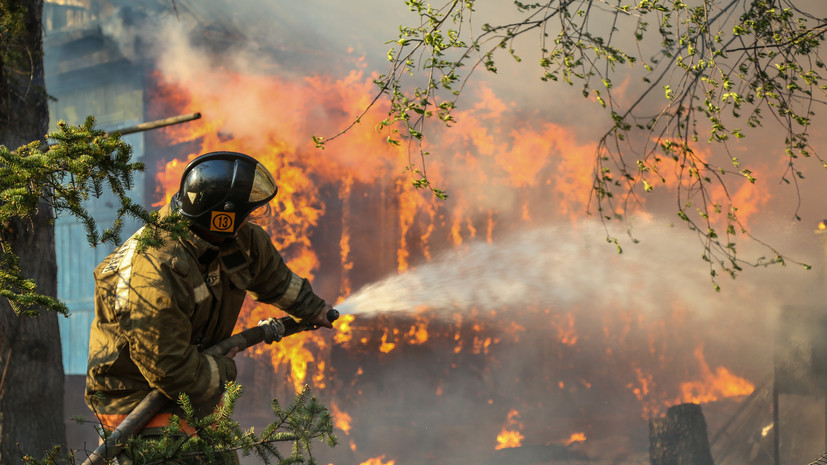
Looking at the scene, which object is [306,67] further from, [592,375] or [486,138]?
[592,375]

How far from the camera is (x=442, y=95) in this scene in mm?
11656

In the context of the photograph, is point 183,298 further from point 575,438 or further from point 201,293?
point 575,438

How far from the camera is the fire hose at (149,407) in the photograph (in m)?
2.87

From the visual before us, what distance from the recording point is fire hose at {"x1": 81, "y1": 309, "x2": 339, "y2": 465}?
9.43 ft

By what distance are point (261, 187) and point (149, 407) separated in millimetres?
1090

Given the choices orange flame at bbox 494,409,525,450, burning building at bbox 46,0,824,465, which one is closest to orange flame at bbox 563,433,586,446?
burning building at bbox 46,0,824,465

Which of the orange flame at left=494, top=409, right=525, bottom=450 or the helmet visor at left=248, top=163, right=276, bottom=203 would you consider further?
the orange flame at left=494, top=409, right=525, bottom=450

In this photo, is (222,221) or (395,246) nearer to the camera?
(222,221)

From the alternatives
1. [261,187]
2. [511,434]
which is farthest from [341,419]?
[261,187]

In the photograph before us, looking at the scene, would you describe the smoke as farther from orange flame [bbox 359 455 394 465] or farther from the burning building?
orange flame [bbox 359 455 394 465]

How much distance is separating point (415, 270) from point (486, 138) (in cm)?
250

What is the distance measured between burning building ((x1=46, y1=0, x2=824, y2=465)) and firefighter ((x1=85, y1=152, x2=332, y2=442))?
6.82 meters

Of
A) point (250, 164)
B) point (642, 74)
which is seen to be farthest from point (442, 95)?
point (250, 164)

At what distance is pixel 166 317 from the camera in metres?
2.92
